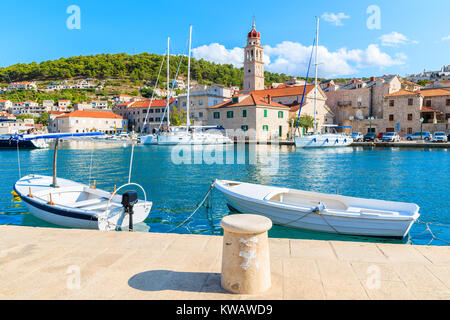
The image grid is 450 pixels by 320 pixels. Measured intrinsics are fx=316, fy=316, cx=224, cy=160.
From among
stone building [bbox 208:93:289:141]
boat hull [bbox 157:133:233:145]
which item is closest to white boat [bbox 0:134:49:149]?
boat hull [bbox 157:133:233:145]

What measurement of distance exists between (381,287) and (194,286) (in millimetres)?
2502

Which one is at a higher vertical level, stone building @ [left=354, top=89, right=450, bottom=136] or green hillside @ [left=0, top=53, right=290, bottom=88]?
green hillside @ [left=0, top=53, right=290, bottom=88]

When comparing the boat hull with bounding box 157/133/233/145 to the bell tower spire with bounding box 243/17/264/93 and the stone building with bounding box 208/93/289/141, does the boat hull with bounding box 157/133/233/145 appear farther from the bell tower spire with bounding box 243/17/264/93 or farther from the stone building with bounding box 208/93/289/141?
the bell tower spire with bounding box 243/17/264/93

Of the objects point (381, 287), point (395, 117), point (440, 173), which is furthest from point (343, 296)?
point (395, 117)

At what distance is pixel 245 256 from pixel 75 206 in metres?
7.41

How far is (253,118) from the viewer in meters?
53.3

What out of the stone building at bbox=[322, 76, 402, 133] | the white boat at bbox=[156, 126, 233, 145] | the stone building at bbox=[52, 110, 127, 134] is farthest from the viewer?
the stone building at bbox=[52, 110, 127, 134]

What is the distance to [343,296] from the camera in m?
3.98

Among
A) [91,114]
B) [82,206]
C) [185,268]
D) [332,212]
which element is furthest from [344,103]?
[91,114]

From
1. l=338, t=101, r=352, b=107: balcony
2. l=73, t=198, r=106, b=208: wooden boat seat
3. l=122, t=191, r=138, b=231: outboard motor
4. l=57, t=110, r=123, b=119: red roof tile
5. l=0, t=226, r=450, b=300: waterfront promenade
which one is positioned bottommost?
l=0, t=226, r=450, b=300: waterfront promenade

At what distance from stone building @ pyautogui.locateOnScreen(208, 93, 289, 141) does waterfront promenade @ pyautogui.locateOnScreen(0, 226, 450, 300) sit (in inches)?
1888

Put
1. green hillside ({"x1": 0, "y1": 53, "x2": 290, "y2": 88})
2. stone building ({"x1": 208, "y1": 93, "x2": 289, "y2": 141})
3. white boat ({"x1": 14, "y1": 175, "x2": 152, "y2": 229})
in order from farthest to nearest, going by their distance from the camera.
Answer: green hillside ({"x1": 0, "y1": 53, "x2": 290, "y2": 88}) → stone building ({"x1": 208, "y1": 93, "x2": 289, "y2": 141}) → white boat ({"x1": 14, "y1": 175, "x2": 152, "y2": 229})

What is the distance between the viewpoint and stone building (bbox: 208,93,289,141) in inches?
2103

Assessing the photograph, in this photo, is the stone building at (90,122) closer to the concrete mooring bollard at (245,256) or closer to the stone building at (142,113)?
the stone building at (142,113)
